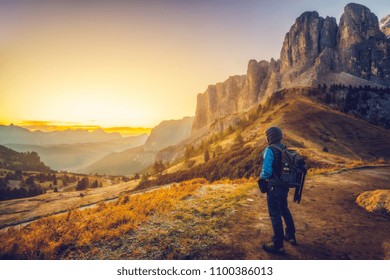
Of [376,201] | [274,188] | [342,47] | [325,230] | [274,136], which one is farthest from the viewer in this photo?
[342,47]

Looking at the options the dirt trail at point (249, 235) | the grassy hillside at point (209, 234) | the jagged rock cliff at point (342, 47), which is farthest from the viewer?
the jagged rock cliff at point (342, 47)

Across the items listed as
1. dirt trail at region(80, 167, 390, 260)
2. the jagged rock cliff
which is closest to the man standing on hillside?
dirt trail at region(80, 167, 390, 260)

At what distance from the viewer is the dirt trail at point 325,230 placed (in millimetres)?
6266

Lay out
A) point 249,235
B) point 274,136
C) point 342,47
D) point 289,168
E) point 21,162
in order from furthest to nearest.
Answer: point 21,162
point 342,47
point 249,235
point 274,136
point 289,168

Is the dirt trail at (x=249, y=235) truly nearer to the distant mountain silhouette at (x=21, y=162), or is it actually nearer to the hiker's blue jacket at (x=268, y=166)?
the hiker's blue jacket at (x=268, y=166)

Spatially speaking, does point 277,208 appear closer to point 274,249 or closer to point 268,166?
point 274,249

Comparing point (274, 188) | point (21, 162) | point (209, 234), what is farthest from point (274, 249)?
point (21, 162)

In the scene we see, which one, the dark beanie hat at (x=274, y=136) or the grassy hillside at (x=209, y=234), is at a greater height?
the dark beanie hat at (x=274, y=136)

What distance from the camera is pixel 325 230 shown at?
744 centimetres

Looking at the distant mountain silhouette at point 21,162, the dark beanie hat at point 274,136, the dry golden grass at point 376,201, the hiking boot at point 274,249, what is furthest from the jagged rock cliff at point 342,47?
the distant mountain silhouette at point 21,162

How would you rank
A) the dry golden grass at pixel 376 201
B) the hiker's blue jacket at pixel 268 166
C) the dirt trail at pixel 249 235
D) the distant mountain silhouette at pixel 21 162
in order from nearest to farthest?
1. the hiker's blue jacket at pixel 268 166
2. the dirt trail at pixel 249 235
3. the dry golden grass at pixel 376 201
4. the distant mountain silhouette at pixel 21 162

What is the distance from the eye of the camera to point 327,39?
5738 inches

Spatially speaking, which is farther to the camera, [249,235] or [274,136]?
[249,235]
